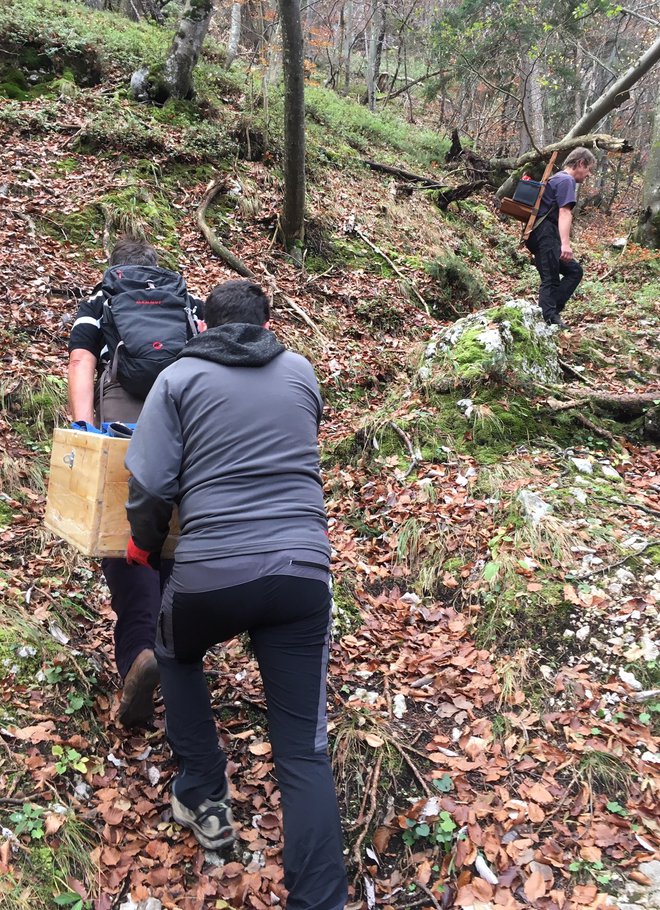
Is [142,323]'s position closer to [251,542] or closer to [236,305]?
[236,305]

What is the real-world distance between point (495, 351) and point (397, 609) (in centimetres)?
288

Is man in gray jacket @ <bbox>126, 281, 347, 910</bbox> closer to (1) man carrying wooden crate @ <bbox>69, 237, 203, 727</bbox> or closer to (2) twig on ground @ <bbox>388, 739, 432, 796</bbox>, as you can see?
(1) man carrying wooden crate @ <bbox>69, 237, 203, 727</bbox>

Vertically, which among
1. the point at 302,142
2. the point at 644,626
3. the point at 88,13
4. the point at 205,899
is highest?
the point at 88,13

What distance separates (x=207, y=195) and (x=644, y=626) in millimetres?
8466

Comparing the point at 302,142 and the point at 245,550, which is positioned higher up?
the point at 302,142

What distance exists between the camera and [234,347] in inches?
98.4

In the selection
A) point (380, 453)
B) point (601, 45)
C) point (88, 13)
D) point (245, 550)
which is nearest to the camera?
point (245, 550)

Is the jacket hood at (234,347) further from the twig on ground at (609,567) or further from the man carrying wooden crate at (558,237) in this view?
the man carrying wooden crate at (558,237)

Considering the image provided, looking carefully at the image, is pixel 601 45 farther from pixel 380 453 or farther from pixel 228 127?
pixel 380 453

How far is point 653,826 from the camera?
9.14 feet

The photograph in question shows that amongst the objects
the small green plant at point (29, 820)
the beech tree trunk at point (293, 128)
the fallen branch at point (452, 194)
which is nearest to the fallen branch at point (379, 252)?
the beech tree trunk at point (293, 128)

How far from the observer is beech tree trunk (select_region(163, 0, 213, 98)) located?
10.5 meters

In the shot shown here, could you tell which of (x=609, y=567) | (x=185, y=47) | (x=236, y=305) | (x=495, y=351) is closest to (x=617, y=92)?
(x=185, y=47)

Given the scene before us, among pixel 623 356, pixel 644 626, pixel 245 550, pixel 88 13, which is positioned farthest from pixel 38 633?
pixel 88 13
